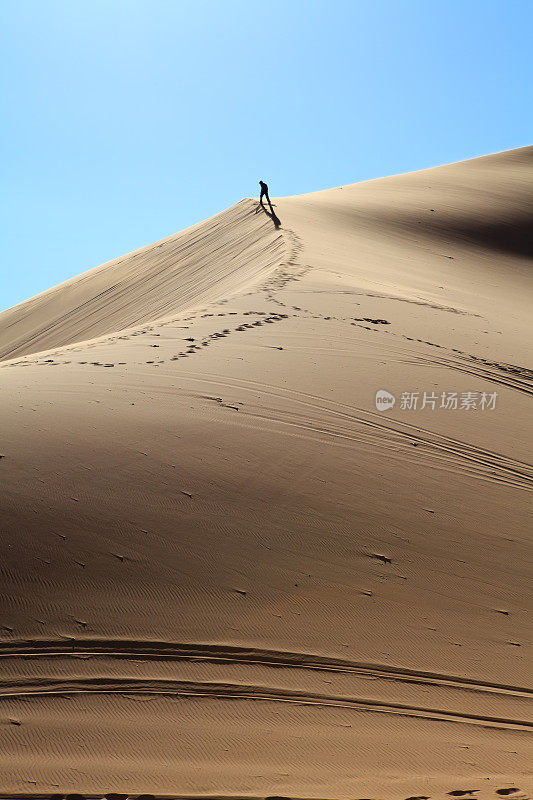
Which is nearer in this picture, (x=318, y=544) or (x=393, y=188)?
(x=318, y=544)

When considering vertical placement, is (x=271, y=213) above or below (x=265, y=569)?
above

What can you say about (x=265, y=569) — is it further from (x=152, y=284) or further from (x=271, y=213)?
(x=271, y=213)

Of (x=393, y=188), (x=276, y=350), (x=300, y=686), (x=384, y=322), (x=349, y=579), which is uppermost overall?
(x=393, y=188)

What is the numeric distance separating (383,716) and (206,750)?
2.73 ft

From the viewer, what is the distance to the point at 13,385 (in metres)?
5.72

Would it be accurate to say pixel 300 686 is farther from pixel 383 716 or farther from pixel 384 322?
pixel 384 322

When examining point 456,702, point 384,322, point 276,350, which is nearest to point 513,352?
point 384,322
